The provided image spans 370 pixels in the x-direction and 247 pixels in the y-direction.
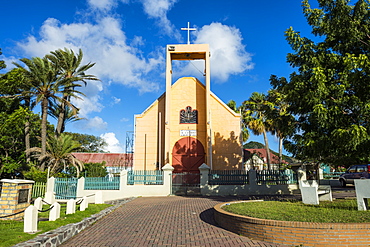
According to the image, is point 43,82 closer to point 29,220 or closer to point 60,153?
point 60,153

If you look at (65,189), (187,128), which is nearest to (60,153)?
(65,189)

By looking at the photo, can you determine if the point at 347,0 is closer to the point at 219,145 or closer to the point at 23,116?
the point at 219,145

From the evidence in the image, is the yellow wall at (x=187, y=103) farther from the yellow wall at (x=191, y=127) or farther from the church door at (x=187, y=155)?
the church door at (x=187, y=155)

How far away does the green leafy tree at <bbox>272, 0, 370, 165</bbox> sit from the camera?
9383 millimetres

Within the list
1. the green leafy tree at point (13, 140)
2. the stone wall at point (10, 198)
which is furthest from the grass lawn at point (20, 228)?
the green leafy tree at point (13, 140)

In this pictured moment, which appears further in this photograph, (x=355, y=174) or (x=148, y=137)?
(x=148, y=137)

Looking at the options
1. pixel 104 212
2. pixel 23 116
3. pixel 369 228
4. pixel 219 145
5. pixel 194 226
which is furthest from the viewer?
pixel 219 145

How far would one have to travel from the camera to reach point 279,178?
18.2 m

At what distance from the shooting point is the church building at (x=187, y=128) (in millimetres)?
22297

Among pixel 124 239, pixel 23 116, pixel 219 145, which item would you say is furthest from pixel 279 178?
pixel 23 116

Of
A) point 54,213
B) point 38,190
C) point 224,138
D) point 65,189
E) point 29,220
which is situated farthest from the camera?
point 224,138

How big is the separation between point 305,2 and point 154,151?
1549cm

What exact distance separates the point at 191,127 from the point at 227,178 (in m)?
6.34

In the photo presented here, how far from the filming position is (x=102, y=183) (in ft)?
59.5
